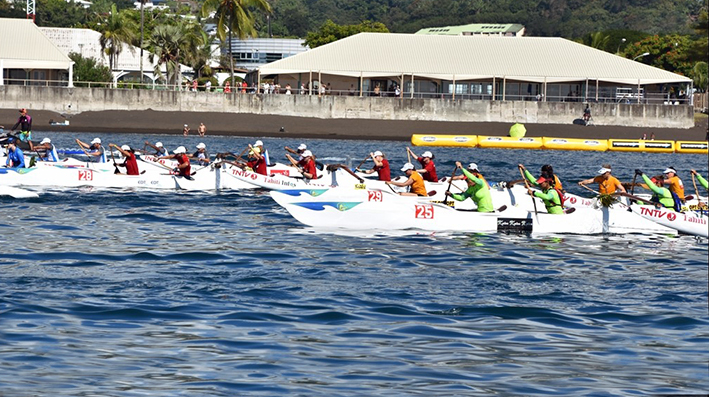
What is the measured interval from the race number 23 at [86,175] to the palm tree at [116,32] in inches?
2250

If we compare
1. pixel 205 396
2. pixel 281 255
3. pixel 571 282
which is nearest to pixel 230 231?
pixel 281 255

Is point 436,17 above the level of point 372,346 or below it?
above

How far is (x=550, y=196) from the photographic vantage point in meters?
23.6

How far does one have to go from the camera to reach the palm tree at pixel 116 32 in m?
86.2

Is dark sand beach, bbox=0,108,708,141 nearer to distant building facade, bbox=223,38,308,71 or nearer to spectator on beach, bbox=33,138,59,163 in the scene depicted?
spectator on beach, bbox=33,138,59,163

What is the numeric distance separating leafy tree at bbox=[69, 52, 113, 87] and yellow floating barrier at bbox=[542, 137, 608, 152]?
126ft

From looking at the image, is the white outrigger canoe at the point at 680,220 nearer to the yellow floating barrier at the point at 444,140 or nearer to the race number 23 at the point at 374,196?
the race number 23 at the point at 374,196

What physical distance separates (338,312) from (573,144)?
152 feet

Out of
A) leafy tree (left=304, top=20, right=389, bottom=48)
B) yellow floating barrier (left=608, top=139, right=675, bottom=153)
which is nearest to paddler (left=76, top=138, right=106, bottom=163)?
yellow floating barrier (left=608, top=139, right=675, bottom=153)

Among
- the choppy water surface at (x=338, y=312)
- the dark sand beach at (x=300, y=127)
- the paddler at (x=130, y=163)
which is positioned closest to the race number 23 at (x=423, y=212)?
the choppy water surface at (x=338, y=312)

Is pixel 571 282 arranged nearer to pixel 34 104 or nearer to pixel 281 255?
pixel 281 255

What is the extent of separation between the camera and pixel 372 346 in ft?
43.7

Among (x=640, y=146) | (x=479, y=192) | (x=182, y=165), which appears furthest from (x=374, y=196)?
(x=640, y=146)

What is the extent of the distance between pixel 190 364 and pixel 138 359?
2.14ft
